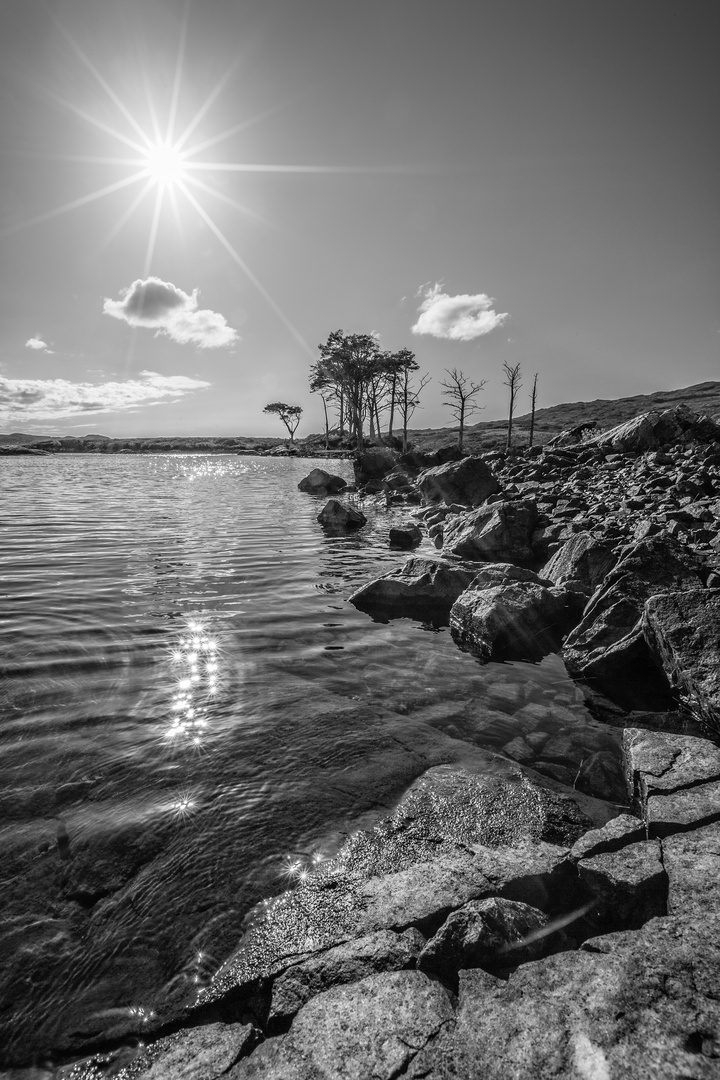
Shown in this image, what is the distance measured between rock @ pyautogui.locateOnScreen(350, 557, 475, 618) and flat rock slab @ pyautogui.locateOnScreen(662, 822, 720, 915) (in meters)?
5.52

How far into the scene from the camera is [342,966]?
229 centimetres

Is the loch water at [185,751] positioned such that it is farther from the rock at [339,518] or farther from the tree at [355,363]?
the tree at [355,363]

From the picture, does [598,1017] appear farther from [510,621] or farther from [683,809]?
[510,621]

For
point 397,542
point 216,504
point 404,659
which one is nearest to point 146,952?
point 404,659

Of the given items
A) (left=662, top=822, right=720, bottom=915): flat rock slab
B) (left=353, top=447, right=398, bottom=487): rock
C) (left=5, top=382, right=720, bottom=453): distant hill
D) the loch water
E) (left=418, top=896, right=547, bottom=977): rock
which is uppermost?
(left=5, top=382, right=720, bottom=453): distant hill

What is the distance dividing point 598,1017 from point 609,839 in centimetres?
131

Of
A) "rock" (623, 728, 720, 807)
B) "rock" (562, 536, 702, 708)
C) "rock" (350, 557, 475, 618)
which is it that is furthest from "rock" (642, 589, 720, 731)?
"rock" (350, 557, 475, 618)

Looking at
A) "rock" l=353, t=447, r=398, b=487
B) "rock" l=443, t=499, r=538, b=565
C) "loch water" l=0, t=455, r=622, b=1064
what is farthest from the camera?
"rock" l=353, t=447, r=398, b=487

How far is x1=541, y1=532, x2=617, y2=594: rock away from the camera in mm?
8156

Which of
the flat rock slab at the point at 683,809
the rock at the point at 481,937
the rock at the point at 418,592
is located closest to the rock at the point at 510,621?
the rock at the point at 418,592

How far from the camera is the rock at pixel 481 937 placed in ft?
7.34

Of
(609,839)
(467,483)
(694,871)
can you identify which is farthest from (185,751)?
(467,483)

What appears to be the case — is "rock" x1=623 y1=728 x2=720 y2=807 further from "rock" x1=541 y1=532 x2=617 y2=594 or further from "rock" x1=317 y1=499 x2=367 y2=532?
"rock" x1=317 y1=499 x2=367 y2=532

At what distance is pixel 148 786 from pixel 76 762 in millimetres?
778
